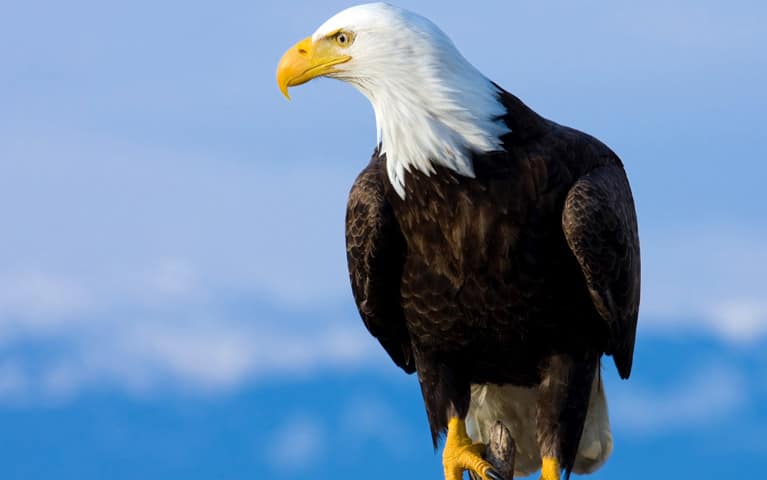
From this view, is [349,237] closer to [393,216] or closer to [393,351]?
[393,216]

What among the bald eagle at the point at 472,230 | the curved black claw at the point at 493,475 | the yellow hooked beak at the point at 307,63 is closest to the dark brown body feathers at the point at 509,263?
the bald eagle at the point at 472,230

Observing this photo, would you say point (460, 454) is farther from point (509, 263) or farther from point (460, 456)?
point (509, 263)

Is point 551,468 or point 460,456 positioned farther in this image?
point 460,456

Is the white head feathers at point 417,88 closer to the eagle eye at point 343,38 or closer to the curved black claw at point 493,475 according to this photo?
the eagle eye at point 343,38

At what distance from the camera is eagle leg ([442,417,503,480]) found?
9.47m

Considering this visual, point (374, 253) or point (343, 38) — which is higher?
point (343, 38)

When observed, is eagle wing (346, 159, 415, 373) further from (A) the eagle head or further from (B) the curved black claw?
(B) the curved black claw

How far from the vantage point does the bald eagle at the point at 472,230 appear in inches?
344

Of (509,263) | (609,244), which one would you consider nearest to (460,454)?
(509,263)

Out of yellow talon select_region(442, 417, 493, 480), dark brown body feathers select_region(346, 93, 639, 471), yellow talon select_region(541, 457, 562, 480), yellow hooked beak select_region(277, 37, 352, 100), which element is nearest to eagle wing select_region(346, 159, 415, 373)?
dark brown body feathers select_region(346, 93, 639, 471)

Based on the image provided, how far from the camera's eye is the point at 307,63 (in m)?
8.86

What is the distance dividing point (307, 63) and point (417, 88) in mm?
720

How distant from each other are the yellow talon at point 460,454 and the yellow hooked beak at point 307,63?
2.45 metres

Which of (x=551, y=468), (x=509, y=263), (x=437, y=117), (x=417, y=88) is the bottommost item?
(x=551, y=468)
